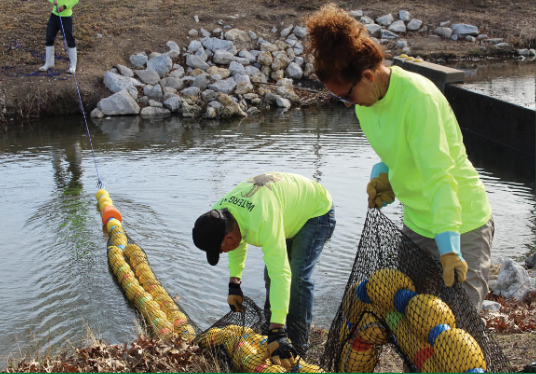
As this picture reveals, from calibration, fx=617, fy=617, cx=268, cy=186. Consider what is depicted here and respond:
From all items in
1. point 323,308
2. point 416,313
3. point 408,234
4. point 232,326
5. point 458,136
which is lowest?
point 323,308

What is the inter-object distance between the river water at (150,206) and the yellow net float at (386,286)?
2399mm

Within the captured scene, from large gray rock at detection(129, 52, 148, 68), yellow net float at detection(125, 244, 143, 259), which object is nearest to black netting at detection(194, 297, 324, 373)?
yellow net float at detection(125, 244, 143, 259)

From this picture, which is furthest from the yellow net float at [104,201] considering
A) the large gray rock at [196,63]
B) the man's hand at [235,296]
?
the large gray rock at [196,63]

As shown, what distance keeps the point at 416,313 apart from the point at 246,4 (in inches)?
858

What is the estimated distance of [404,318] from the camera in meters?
3.48

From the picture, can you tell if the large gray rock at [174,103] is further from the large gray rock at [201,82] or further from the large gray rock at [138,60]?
the large gray rock at [138,60]

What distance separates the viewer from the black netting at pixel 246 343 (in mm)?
3996

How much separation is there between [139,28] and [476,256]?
18.6m

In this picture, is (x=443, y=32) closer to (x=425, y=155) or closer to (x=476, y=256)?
(x=476, y=256)

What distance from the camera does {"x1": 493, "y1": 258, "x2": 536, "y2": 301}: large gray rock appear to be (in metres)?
6.30

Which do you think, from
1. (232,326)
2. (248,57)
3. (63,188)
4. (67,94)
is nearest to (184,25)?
(248,57)

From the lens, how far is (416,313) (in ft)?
11.0

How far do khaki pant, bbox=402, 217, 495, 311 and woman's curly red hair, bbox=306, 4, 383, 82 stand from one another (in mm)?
1050

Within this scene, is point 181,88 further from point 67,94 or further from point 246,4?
point 246,4
